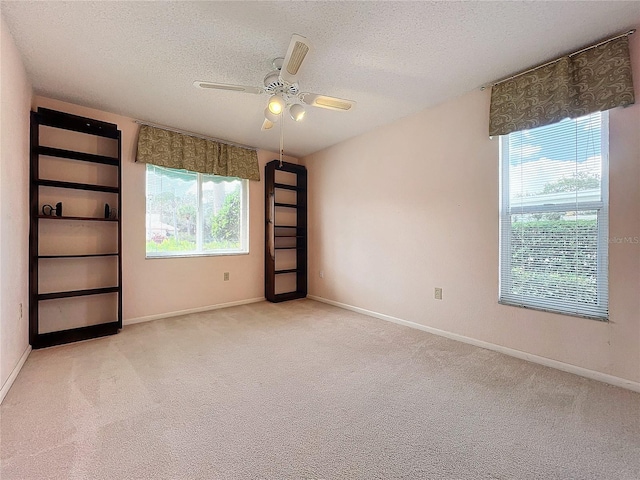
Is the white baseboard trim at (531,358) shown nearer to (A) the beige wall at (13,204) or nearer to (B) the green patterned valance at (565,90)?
(B) the green patterned valance at (565,90)

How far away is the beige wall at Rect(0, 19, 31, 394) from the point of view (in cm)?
182

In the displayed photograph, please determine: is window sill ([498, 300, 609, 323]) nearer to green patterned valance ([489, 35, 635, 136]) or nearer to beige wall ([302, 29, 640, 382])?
beige wall ([302, 29, 640, 382])

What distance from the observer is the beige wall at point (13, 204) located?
182 cm

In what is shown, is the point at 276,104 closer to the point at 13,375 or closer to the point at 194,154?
the point at 194,154

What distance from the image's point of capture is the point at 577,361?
2129 mm

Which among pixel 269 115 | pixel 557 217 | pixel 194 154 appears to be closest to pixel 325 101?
pixel 269 115

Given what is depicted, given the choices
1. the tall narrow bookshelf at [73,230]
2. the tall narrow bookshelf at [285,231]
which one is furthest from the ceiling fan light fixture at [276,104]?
the tall narrow bookshelf at [285,231]

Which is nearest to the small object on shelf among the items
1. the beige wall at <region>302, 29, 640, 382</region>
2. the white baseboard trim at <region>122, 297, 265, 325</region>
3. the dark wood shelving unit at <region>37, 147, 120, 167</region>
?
the dark wood shelving unit at <region>37, 147, 120, 167</region>

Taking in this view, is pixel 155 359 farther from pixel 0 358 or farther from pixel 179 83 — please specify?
pixel 179 83

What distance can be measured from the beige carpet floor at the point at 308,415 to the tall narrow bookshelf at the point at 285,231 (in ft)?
6.25

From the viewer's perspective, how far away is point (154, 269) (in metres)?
3.52

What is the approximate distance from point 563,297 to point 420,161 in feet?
6.13

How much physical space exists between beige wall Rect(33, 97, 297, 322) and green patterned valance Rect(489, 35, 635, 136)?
11.2 ft

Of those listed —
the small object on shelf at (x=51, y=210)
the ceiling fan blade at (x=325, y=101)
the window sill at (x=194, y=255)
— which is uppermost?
the ceiling fan blade at (x=325, y=101)
